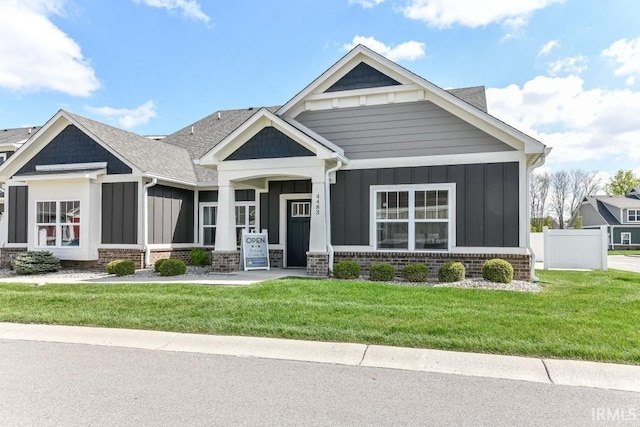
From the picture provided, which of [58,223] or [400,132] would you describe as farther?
[58,223]

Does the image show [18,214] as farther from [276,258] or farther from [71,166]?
[276,258]

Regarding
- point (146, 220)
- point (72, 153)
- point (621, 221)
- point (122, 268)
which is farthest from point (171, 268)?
point (621, 221)

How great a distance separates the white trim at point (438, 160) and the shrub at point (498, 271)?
109 inches

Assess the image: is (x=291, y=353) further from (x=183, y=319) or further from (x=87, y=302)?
(x=87, y=302)

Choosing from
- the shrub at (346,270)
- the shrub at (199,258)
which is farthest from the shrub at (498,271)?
the shrub at (199,258)

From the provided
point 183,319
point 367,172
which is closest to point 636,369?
point 183,319

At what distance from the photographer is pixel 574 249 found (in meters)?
16.6

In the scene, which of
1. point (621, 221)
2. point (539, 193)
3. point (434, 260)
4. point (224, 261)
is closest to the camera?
point (434, 260)

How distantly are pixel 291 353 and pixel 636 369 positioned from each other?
164 inches

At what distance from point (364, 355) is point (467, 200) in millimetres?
7437

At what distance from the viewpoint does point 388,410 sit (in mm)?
4199

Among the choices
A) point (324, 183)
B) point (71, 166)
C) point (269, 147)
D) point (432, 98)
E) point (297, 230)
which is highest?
point (432, 98)

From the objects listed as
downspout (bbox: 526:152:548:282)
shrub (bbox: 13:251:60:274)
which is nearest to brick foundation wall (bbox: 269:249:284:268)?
shrub (bbox: 13:251:60:274)

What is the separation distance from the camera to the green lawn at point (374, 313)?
6230 mm
